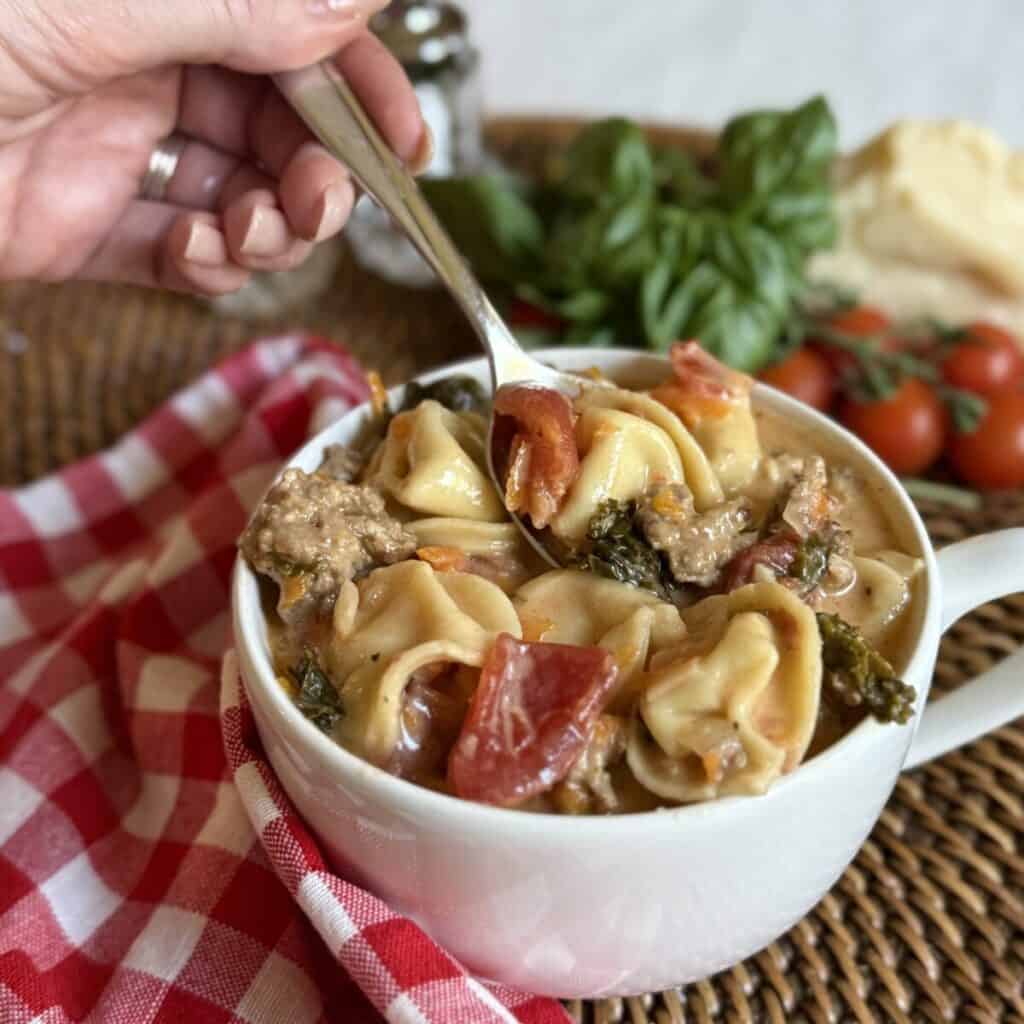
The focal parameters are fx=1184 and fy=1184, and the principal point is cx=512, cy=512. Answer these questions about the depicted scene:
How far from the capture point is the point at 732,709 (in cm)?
168

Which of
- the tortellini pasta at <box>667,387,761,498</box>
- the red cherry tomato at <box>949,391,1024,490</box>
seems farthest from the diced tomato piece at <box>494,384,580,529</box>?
the red cherry tomato at <box>949,391,1024,490</box>

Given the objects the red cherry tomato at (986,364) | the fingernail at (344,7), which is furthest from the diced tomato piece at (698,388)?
the red cherry tomato at (986,364)

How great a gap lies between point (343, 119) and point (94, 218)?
0.91m

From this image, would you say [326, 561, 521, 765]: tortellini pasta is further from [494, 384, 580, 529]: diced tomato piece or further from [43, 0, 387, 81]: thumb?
[43, 0, 387, 81]: thumb

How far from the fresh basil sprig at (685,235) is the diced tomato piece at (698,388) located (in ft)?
4.24

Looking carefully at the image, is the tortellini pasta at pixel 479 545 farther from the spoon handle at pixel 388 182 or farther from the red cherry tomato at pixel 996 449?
the red cherry tomato at pixel 996 449

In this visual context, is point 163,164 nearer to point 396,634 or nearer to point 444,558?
point 444,558

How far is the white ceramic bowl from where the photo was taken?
63.6 inches

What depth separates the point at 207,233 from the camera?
2857 mm

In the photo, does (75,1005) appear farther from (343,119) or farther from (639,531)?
(343,119)

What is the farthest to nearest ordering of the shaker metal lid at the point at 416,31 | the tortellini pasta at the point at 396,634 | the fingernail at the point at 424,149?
the shaker metal lid at the point at 416,31
the fingernail at the point at 424,149
the tortellini pasta at the point at 396,634

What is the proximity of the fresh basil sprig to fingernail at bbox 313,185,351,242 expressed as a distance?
1.17 meters

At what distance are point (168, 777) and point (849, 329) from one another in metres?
2.67

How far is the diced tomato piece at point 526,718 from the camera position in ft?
5.44
